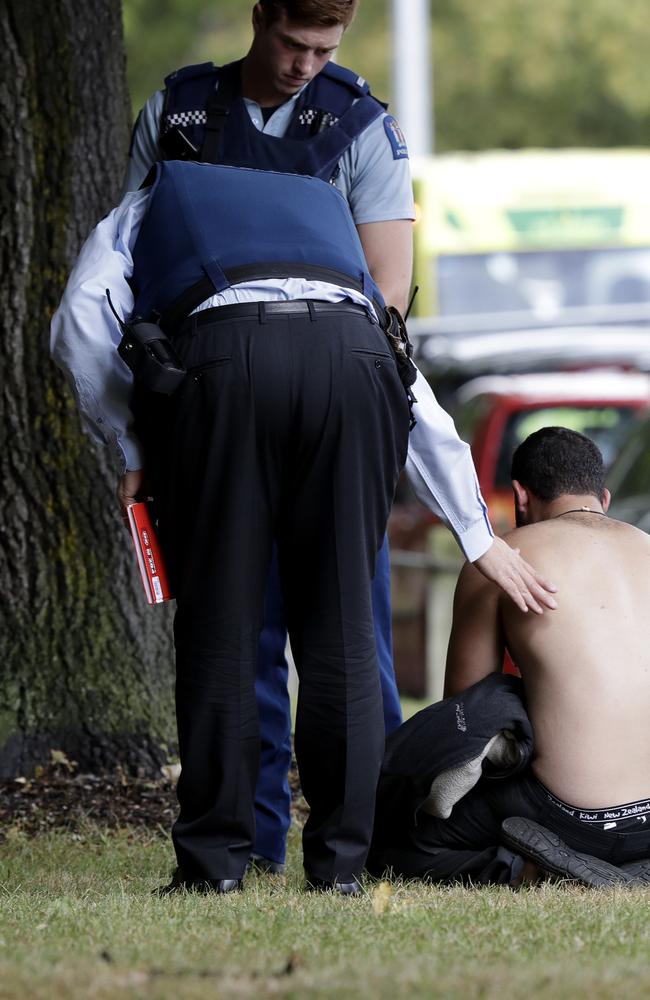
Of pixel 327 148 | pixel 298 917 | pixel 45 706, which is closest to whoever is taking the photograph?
pixel 298 917

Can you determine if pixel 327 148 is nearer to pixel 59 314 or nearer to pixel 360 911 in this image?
pixel 59 314

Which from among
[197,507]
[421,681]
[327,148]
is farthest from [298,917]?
[421,681]

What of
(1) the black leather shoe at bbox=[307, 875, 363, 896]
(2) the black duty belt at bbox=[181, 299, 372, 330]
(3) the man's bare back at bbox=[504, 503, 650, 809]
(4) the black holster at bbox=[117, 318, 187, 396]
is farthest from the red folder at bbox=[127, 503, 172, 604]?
(3) the man's bare back at bbox=[504, 503, 650, 809]

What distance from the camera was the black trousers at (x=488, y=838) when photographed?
161 inches

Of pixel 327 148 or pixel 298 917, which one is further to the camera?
pixel 327 148

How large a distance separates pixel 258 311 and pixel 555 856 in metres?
1.53

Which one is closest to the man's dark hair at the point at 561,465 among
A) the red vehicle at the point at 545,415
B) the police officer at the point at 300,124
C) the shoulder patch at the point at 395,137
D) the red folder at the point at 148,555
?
the police officer at the point at 300,124

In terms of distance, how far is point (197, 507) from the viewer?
3.57m

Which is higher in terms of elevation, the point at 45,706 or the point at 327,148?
the point at 327,148

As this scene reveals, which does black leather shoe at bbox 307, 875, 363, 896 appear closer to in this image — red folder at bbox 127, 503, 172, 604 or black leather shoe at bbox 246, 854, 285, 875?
black leather shoe at bbox 246, 854, 285, 875

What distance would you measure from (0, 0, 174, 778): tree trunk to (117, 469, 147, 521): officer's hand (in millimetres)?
1595

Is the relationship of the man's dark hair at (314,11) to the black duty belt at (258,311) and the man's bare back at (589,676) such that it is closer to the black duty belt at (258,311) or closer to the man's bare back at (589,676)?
the black duty belt at (258,311)

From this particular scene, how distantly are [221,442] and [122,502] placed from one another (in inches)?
15.7

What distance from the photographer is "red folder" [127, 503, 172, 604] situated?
3715 mm
